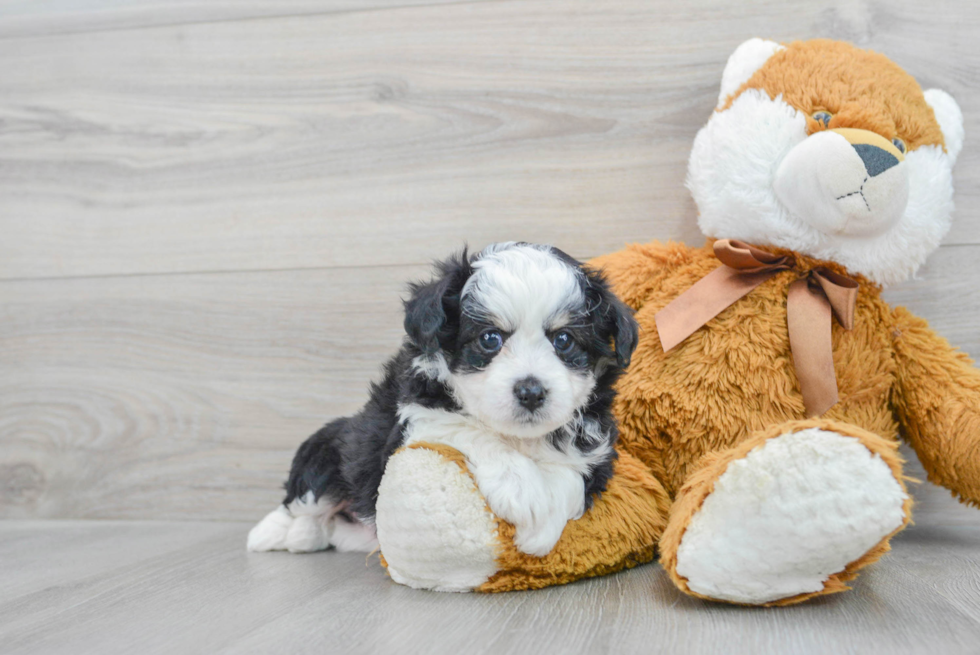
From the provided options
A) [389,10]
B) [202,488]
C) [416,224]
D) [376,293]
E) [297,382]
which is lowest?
[202,488]

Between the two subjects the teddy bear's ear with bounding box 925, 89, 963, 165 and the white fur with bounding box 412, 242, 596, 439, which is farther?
the teddy bear's ear with bounding box 925, 89, 963, 165

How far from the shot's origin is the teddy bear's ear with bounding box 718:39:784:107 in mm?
1478

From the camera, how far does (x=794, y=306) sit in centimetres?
139

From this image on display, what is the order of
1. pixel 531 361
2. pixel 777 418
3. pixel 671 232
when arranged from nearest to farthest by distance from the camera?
pixel 531 361 < pixel 777 418 < pixel 671 232

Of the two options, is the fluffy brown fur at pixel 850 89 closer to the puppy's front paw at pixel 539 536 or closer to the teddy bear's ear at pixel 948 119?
the teddy bear's ear at pixel 948 119

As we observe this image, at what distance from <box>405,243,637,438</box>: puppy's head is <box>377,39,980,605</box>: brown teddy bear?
6.9 inches

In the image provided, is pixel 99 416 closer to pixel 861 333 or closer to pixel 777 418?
pixel 777 418

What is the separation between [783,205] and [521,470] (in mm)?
686

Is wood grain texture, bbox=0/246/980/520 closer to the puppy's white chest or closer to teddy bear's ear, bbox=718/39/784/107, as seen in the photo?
the puppy's white chest

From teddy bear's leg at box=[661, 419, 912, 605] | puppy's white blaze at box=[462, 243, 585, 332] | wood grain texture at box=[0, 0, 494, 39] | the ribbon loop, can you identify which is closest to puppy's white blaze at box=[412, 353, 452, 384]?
puppy's white blaze at box=[462, 243, 585, 332]

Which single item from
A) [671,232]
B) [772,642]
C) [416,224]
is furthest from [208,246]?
[772,642]

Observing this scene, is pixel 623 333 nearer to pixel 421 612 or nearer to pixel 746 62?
pixel 421 612

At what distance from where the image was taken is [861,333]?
4.68 ft

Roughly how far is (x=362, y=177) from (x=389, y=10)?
0.40m
